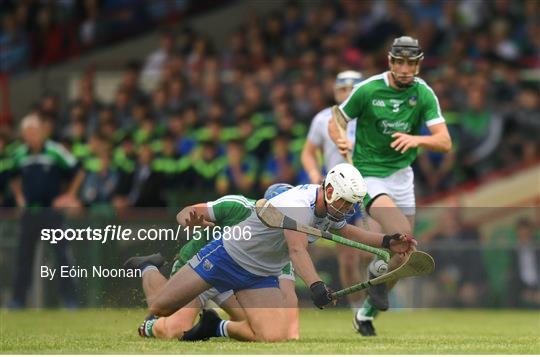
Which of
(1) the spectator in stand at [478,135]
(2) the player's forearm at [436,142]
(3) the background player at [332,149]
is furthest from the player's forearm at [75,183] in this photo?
(2) the player's forearm at [436,142]

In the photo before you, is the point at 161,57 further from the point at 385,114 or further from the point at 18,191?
the point at 385,114

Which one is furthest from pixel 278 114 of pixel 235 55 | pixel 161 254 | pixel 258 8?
pixel 161 254

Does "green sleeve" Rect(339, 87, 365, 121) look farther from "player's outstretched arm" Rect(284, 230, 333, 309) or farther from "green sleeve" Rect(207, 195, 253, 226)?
"player's outstretched arm" Rect(284, 230, 333, 309)

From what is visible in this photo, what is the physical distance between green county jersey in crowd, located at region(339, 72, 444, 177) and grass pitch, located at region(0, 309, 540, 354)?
56.1 inches

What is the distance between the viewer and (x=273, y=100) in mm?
20375

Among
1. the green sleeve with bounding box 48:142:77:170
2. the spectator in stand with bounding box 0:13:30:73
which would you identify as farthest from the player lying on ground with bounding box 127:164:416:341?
the spectator in stand with bounding box 0:13:30:73

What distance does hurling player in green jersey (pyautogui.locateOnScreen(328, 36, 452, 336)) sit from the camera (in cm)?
1263

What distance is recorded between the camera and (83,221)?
13.6 meters

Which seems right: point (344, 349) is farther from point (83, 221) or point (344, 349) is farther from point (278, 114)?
point (278, 114)

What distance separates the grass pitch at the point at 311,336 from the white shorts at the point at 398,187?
108 cm

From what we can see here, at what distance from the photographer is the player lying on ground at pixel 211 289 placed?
1159 centimetres

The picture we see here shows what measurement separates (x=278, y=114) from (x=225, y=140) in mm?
727

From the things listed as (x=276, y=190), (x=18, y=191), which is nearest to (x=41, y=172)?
(x=18, y=191)

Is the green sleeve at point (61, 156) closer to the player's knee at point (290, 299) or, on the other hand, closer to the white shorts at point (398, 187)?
the white shorts at point (398, 187)
